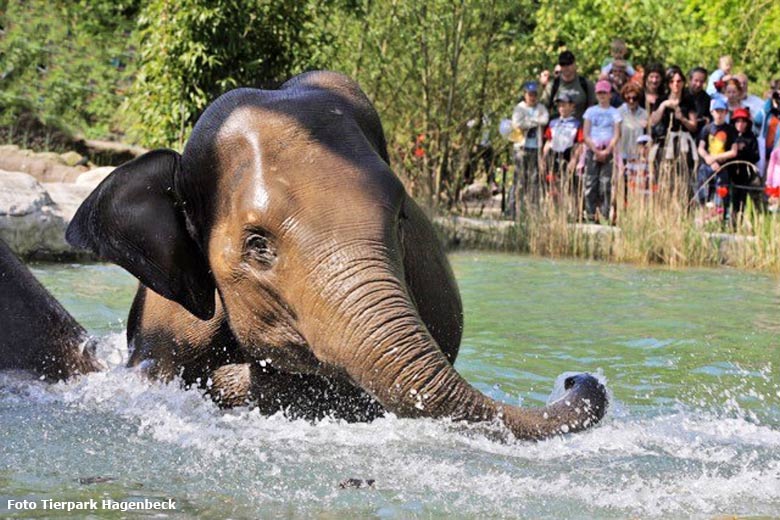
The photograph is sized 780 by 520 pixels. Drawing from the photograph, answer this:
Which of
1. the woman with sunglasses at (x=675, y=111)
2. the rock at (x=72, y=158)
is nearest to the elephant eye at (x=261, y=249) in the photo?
the woman with sunglasses at (x=675, y=111)

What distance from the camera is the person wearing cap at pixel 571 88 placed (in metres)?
18.7

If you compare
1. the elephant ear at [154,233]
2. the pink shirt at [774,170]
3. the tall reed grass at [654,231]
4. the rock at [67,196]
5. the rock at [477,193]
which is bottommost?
the rock at [477,193]

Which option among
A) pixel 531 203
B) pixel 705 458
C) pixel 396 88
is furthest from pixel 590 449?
pixel 396 88

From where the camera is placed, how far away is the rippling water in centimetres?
476

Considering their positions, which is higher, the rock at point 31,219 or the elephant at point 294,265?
the elephant at point 294,265

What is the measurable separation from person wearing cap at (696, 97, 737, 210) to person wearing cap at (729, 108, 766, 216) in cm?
11

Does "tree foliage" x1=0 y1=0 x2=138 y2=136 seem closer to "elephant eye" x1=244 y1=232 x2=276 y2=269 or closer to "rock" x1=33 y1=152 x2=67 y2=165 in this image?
"rock" x1=33 y1=152 x2=67 y2=165

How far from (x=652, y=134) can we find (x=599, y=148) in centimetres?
73

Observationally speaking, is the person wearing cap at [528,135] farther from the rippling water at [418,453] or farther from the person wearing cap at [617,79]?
the rippling water at [418,453]

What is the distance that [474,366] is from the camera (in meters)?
8.87

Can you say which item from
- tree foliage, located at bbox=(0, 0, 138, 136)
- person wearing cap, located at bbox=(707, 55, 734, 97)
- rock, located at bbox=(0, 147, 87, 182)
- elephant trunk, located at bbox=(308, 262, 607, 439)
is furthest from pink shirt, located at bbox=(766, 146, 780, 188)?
tree foliage, located at bbox=(0, 0, 138, 136)

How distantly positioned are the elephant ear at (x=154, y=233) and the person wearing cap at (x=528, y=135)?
44.0 ft

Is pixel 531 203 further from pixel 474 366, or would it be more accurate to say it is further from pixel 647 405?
pixel 647 405

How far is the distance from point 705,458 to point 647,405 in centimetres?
191
